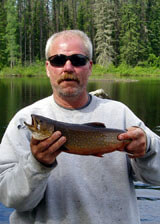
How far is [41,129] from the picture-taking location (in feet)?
7.85

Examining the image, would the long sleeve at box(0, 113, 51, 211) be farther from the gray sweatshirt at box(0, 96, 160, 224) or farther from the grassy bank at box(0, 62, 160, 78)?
the grassy bank at box(0, 62, 160, 78)

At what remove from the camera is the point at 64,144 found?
249 centimetres

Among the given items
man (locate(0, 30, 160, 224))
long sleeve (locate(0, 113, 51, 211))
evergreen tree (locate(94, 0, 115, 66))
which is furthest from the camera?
evergreen tree (locate(94, 0, 115, 66))

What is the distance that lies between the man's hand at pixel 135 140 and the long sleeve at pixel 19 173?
1.99ft

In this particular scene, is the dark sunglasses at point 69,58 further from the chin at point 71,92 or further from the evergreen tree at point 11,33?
the evergreen tree at point 11,33

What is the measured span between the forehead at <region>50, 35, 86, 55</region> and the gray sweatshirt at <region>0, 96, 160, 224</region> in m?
0.50

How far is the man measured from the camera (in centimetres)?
267

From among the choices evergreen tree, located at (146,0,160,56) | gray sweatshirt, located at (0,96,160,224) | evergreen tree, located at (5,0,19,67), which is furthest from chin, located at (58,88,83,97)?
evergreen tree, located at (146,0,160,56)

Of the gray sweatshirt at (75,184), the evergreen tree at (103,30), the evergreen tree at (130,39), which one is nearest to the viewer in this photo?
the gray sweatshirt at (75,184)

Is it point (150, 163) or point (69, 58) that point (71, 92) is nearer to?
point (69, 58)

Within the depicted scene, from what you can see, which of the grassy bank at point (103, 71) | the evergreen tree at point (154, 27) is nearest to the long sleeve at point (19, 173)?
the grassy bank at point (103, 71)

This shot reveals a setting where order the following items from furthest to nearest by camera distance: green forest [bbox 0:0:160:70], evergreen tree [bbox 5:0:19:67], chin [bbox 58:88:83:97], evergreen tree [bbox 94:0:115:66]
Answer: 1. evergreen tree [bbox 5:0:19:67]
2. green forest [bbox 0:0:160:70]
3. evergreen tree [bbox 94:0:115:66]
4. chin [bbox 58:88:83:97]

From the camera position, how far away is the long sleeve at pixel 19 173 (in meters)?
2.55

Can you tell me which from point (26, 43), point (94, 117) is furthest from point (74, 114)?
point (26, 43)
